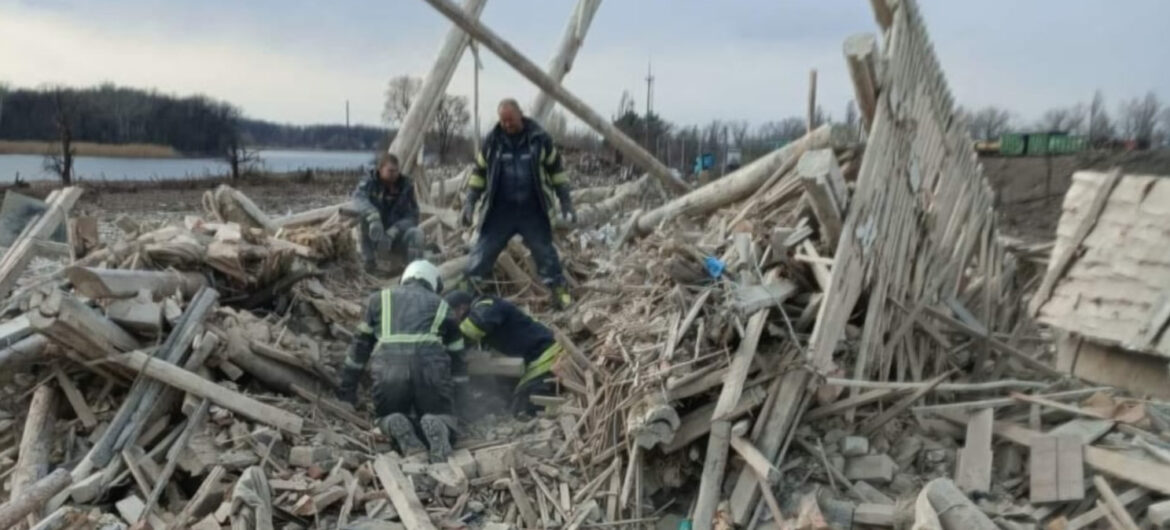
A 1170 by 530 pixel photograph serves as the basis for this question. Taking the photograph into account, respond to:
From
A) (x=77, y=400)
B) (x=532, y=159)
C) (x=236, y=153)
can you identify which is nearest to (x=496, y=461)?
(x=77, y=400)

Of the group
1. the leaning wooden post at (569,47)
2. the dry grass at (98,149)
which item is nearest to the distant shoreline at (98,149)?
the dry grass at (98,149)

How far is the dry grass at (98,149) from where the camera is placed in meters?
36.5

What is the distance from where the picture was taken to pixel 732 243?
682cm

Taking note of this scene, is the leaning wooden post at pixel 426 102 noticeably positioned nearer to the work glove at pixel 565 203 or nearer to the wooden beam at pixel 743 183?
the work glove at pixel 565 203

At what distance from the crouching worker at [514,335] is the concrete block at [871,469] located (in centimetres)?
235

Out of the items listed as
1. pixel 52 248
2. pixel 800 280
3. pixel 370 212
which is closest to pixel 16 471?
pixel 52 248

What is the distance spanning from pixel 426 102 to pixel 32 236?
4169mm

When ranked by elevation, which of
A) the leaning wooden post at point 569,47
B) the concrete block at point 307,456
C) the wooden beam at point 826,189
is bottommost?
the concrete block at point 307,456

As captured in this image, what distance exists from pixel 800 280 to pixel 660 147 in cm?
2469

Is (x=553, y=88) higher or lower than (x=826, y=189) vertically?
higher

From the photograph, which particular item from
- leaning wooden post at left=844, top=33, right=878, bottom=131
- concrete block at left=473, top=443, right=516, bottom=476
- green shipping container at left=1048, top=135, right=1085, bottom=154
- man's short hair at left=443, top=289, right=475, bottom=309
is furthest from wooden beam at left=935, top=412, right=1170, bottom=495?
green shipping container at left=1048, top=135, right=1085, bottom=154

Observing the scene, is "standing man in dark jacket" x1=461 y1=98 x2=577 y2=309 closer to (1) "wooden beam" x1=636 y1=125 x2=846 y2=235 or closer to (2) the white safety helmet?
(1) "wooden beam" x1=636 y1=125 x2=846 y2=235

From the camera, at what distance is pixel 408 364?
6.29 metres

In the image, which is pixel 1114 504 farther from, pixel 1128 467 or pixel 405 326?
pixel 405 326
